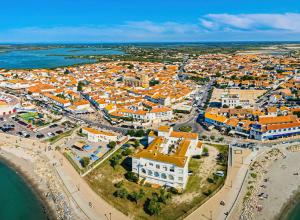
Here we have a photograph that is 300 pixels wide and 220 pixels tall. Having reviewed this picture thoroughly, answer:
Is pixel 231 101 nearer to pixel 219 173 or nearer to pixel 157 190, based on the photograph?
pixel 219 173

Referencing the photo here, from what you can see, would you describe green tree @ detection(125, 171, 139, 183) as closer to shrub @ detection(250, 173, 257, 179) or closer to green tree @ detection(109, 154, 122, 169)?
green tree @ detection(109, 154, 122, 169)

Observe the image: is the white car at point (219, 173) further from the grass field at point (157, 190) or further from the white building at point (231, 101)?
the white building at point (231, 101)

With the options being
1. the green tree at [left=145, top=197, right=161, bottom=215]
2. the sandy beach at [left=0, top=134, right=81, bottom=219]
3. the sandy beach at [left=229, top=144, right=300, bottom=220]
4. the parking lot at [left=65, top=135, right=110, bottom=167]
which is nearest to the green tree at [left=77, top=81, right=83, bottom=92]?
the sandy beach at [left=0, top=134, right=81, bottom=219]

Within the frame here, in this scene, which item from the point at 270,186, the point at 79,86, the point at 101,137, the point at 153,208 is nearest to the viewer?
the point at 153,208

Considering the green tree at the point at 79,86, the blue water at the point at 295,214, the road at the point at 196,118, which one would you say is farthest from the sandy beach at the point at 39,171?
the green tree at the point at 79,86

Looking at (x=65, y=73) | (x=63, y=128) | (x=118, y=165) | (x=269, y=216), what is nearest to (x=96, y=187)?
(x=118, y=165)

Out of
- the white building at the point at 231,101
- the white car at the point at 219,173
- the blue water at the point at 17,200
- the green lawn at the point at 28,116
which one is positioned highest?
the white building at the point at 231,101

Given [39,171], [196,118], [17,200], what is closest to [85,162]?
[39,171]
